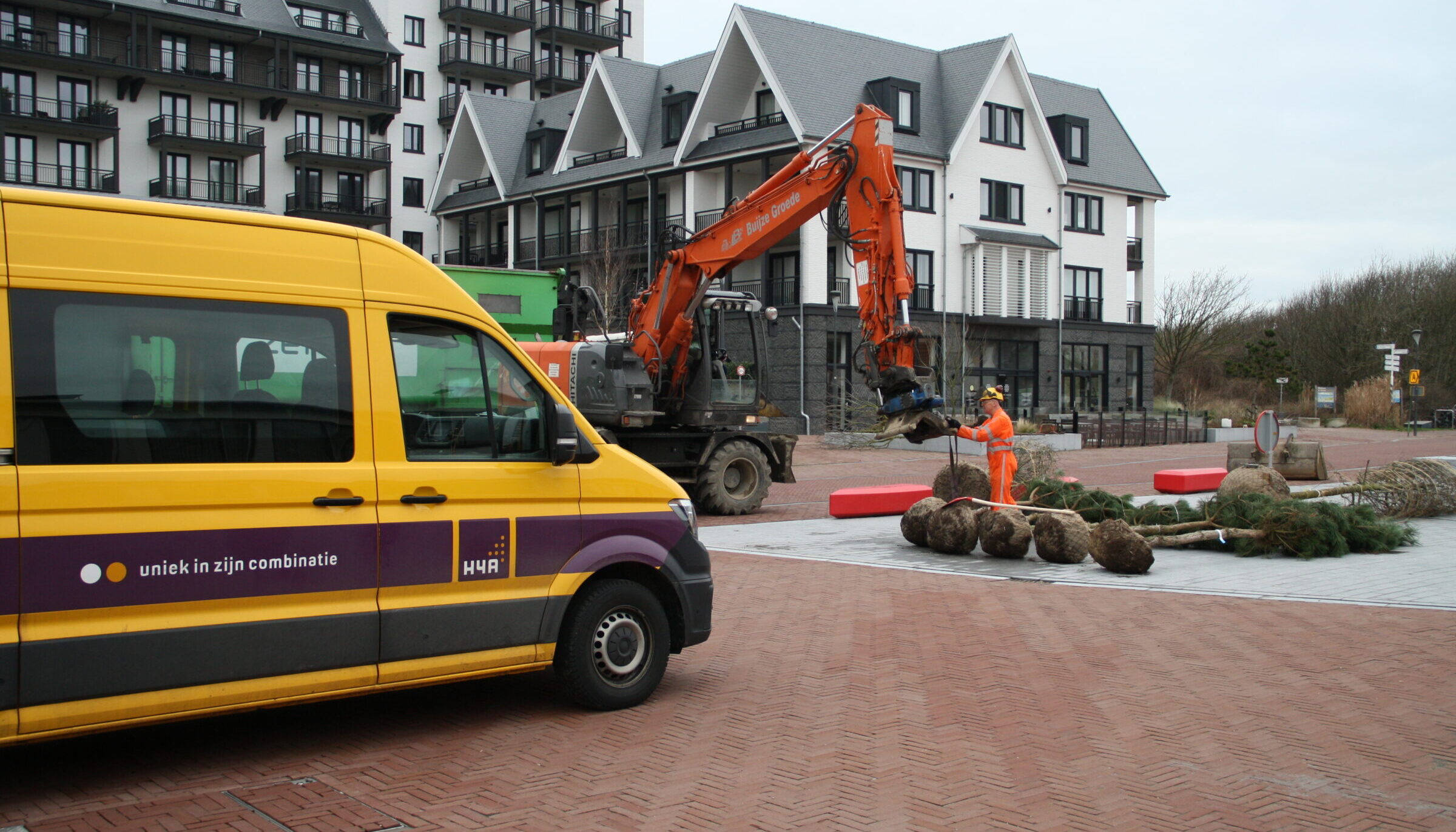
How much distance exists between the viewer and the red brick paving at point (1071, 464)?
69.3 ft

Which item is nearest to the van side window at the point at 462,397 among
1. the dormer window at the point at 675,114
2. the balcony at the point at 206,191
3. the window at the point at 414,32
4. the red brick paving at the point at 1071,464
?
the red brick paving at the point at 1071,464

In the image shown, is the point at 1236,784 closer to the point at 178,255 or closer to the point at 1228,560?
the point at 178,255

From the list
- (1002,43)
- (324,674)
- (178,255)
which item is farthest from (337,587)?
(1002,43)

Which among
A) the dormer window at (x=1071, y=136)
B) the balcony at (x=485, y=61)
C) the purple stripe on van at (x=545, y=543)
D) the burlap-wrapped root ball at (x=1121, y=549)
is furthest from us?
the balcony at (x=485, y=61)

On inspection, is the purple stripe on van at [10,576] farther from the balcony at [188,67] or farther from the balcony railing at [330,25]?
the balcony railing at [330,25]

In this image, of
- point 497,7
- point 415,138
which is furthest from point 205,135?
point 497,7

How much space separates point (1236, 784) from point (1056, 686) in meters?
1.87

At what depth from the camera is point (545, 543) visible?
6359 millimetres

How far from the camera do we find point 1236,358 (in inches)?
2377

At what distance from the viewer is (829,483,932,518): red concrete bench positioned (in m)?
17.7

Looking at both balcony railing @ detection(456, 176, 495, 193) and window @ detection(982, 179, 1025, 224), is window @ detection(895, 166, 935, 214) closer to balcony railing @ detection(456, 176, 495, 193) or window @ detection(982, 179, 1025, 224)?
window @ detection(982, 179, 1025, 224)

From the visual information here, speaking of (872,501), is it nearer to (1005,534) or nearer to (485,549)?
(1005,534)

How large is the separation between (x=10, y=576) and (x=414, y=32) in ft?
201

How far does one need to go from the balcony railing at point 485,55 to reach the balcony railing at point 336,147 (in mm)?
7247
